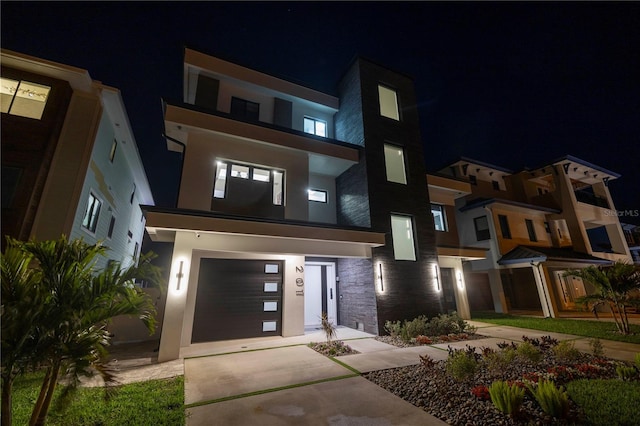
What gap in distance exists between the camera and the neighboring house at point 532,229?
1534 cm

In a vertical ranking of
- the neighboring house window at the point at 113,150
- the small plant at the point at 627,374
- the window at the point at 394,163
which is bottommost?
the small plant at the point at 627,374

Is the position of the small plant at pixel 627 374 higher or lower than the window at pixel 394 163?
lower

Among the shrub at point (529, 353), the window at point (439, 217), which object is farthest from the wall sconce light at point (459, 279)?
the shrub at point (529, 353)

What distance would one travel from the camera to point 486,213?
54.2 feet

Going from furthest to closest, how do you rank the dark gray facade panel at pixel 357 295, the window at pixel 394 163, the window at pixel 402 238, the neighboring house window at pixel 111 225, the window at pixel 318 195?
1. the neighboring house window at pixel 111 225
2. the window at pixel 318 195
3. the window at pixel 394 163
4. the window at pixel 402 238
5. the dark gray facade panel at pixel 357 295

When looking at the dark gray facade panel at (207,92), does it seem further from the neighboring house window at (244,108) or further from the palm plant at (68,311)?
the palm plant at (68,311)

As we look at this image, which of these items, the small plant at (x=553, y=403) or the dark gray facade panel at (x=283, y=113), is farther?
the dark gray facade panel at (x=283, y=113)

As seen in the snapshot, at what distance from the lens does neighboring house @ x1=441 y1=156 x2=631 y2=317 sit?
15336 millimetres

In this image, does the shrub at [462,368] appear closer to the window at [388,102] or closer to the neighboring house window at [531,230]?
the window at [388,102]

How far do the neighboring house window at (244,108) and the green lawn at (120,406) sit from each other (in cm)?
1037

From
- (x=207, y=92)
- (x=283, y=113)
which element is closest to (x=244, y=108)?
(x=207, y=92)

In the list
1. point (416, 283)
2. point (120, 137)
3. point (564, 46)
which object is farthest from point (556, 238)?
point (120, 137)

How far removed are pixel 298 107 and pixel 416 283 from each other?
10593 millimetres

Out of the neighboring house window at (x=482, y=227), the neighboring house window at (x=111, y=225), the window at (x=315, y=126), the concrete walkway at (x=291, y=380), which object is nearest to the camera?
the concrete walkway at (x=291, y=380)
